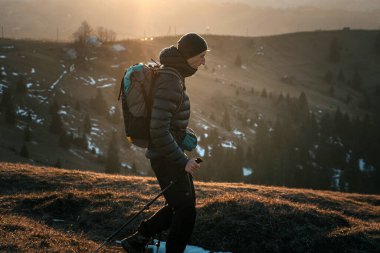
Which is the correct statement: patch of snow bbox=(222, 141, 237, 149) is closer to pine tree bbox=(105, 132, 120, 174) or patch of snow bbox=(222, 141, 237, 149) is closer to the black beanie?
pine tree bbox=(105, 132, 120, 174)

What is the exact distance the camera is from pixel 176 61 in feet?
25.8

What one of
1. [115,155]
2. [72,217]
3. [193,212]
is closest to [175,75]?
[193,212]

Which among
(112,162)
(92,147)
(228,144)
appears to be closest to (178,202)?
(112,162)

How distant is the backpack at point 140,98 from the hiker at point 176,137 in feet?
0.57

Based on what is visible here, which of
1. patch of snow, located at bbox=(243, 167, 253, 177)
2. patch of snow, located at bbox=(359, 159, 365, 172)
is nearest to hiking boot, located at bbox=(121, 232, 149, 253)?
patch of snow, located at bbox=(243, 167, 253, 177)

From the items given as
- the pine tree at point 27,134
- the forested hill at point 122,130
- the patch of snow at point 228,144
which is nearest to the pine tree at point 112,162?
the forested hill at point 122,130

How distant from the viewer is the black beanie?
7.95 metres

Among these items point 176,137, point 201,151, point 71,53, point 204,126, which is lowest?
point 201,151

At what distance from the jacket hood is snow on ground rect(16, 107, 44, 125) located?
120 m

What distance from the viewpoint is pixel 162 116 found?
24.1 ft

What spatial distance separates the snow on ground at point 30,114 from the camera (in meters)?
121

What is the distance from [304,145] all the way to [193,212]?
576 ft

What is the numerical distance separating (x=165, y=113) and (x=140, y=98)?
2.06ft

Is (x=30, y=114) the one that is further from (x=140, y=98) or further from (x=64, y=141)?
(x=140, y=98)
